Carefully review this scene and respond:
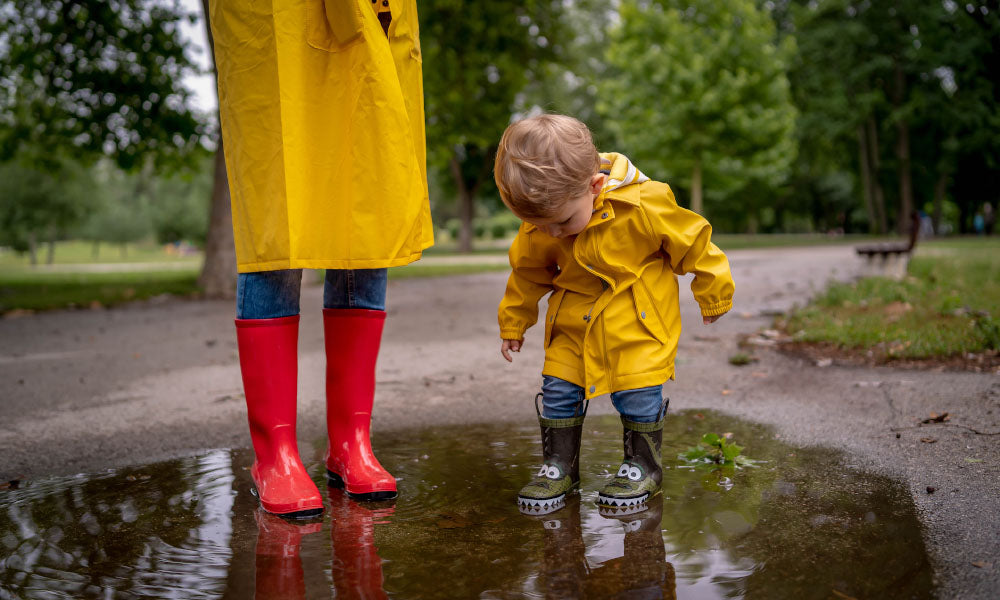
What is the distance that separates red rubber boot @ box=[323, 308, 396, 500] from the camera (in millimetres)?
2594

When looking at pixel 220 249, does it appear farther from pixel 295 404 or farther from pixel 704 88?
pixel 704 88

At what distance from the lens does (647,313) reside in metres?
2.43

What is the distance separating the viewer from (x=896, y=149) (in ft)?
113

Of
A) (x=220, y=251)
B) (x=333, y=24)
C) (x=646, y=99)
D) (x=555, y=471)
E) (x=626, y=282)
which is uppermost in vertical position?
(x=646, y=99)

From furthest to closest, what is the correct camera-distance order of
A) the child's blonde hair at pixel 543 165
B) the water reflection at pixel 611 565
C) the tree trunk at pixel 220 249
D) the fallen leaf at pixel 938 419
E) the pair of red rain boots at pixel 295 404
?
1. the tree trunk at pixel 220 249
2. the fallen leaf at pixel 938 419
3. the pair of red rain boots at pixel 295 404
4. the child's blonde hair at pixel 543 165
5. the water reflection at pixel 611 565

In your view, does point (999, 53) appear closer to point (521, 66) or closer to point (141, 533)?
point (521, 66)

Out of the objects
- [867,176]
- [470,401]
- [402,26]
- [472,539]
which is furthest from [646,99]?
[472,539]

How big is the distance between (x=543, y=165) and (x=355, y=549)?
1118 millimetres

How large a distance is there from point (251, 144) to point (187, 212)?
60874 millimetres

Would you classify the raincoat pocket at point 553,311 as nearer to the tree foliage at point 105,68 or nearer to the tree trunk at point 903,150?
the tree foliage at point 105,68

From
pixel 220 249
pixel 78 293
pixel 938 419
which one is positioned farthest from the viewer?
pixel 78 293

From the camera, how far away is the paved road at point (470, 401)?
247 centimetres

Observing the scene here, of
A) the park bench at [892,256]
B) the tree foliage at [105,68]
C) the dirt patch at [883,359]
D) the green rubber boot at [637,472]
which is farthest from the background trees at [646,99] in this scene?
the park bench at [892,256]

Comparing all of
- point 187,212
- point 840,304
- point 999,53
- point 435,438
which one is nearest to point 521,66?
point 840,304
